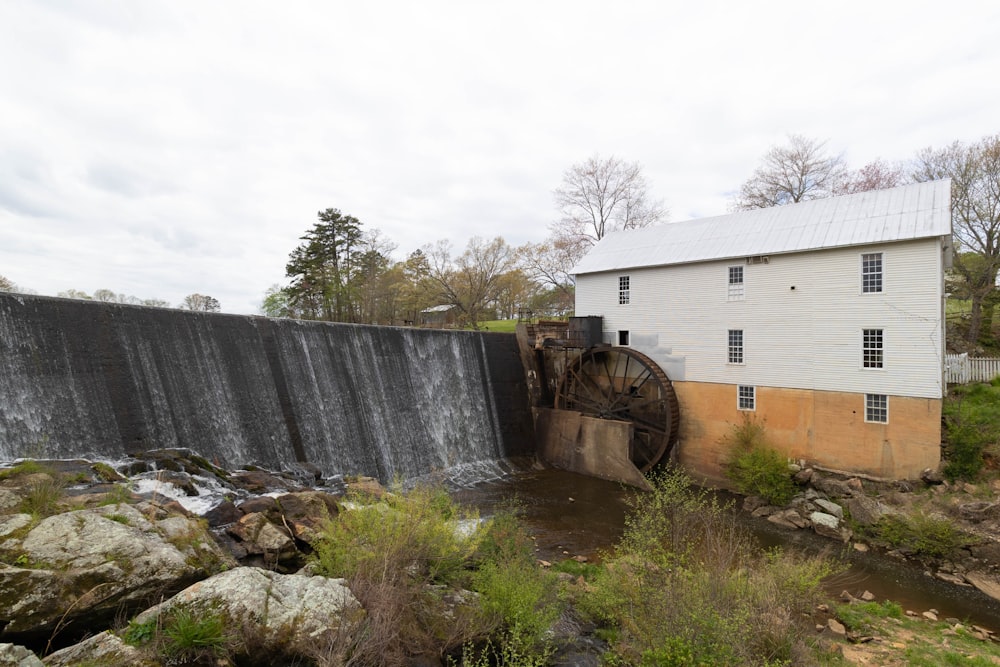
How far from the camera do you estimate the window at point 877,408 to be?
44.4 feet

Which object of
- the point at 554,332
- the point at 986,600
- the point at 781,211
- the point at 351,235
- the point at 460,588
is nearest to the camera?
the point at 460,588

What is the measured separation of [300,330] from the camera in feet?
44.6

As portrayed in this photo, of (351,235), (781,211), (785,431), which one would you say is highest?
(351,235)

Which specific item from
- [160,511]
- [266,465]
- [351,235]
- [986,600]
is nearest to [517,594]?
[160,511]

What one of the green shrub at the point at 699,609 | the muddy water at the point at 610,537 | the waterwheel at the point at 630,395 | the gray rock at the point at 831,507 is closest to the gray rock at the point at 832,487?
the gray rock at the point at 831,507

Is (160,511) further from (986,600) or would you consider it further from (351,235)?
(351,235)

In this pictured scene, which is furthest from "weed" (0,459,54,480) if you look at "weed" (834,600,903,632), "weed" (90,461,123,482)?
"weed" (834,600,903,632)

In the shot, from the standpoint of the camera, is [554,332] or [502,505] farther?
[554,332]

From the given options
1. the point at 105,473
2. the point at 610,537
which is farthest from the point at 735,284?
the point at 105,473

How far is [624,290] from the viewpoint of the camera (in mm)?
18984

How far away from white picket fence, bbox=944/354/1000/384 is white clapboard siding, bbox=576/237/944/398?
4.59m

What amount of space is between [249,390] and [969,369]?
2140 cm

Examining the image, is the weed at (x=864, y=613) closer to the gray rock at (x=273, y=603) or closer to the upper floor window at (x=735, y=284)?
the gray rock at (x=273, y=603)

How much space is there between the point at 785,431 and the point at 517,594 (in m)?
12.0
